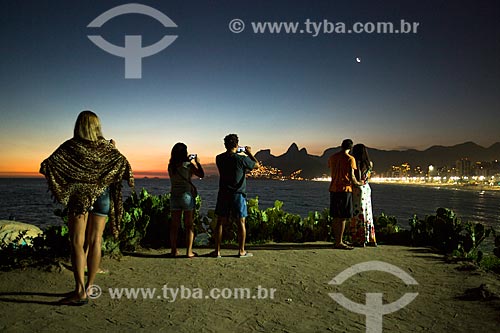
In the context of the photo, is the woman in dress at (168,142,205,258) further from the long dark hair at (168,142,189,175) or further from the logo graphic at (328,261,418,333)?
the logo graphic at (328,261,418,333)

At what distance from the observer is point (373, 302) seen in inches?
186

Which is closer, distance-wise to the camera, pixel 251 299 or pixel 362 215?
pixel 251 299

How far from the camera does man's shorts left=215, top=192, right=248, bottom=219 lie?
679 centimetres

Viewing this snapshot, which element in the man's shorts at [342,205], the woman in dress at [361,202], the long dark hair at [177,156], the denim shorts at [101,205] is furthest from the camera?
the woman in dress at [361,202]

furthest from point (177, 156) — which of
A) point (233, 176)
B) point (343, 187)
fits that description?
point (343, 187)

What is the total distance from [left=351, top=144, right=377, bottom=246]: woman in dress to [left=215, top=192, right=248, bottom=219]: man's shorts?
8.61ft

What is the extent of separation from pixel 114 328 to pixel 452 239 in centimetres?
691

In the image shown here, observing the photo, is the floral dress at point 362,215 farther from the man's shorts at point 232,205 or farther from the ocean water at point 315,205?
the ocean water at point 315,205

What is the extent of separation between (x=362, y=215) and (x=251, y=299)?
156 inches

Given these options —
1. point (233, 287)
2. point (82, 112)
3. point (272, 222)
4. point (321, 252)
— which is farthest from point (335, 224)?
point (82, 112)

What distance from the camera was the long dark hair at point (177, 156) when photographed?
22.1 feet

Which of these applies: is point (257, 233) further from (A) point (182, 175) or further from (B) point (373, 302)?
(B) point (373, 302)

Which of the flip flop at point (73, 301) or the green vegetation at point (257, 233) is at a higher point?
the green vegetation at point (257, 233)

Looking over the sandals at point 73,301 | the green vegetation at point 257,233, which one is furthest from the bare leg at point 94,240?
the green vegetation at point 257,233
